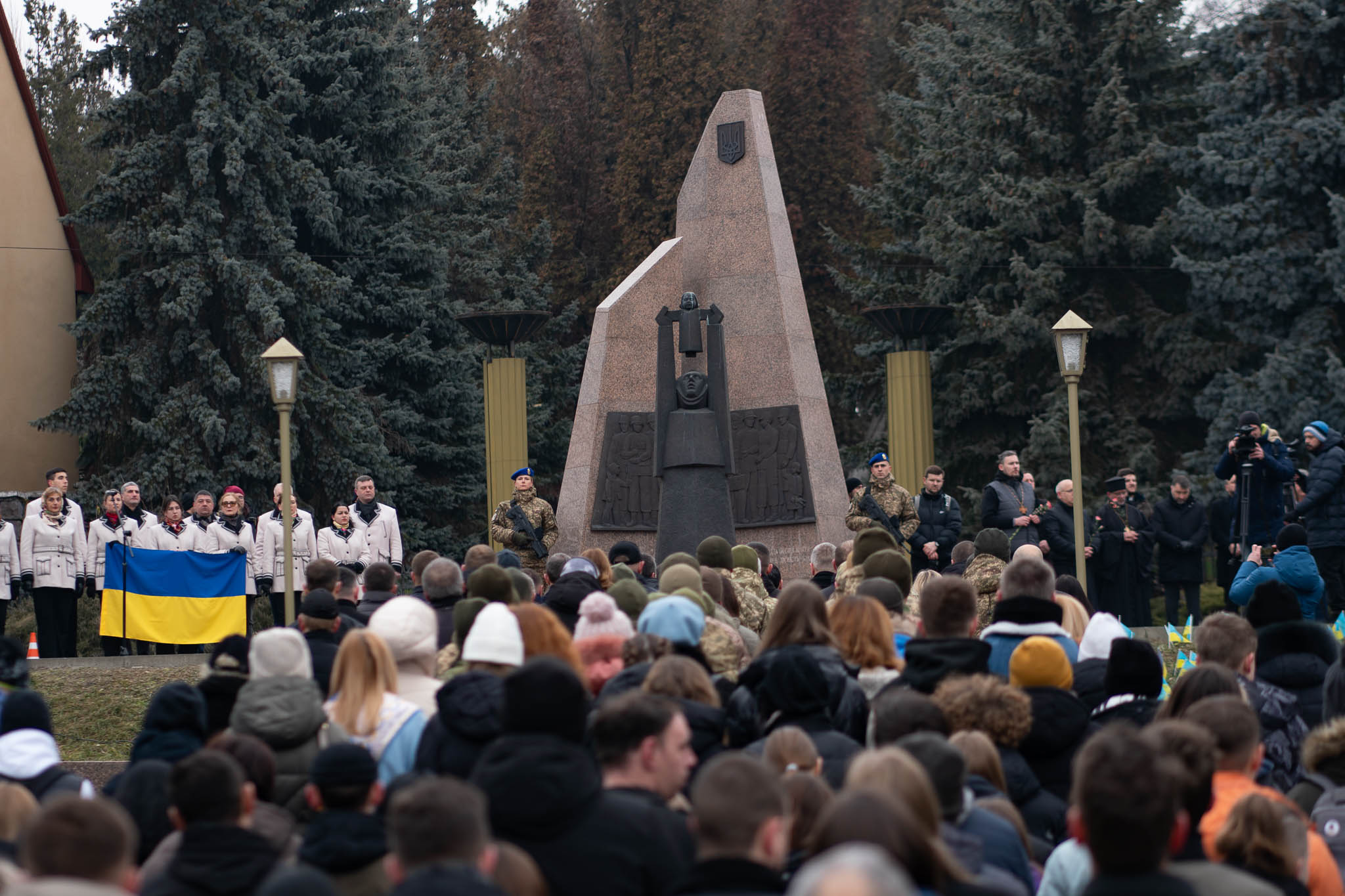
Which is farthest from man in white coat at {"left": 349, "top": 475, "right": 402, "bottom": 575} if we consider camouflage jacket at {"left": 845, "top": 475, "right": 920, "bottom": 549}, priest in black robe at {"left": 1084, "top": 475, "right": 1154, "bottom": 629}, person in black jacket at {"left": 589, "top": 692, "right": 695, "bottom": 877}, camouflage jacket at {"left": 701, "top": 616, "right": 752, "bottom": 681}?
person in black jacket at {"left": 589, "top": 692, "right": 695, "bottom": 877}

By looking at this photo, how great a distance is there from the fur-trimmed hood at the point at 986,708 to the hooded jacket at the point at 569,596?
9.67ft

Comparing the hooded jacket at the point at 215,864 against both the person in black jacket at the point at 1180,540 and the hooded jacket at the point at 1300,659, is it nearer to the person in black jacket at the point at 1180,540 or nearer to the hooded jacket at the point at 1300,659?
the hooded jacket at the point at 1300,659

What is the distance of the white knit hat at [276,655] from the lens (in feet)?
18.6

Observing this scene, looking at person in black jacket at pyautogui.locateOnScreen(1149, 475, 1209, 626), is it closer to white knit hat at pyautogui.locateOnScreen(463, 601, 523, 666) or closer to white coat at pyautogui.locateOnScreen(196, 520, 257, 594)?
white coat at pyautogui.locateOnScreen(196, 520, 257, 594)

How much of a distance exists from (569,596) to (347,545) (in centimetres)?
857

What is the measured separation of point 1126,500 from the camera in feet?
51.5

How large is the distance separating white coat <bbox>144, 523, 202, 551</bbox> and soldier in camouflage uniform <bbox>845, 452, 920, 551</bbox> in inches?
260

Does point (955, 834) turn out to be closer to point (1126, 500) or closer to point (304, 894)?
point (304, 894)

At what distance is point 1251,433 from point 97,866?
1191 centimetres

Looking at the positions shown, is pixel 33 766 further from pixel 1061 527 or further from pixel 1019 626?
pixel 1061 527

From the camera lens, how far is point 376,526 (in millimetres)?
16359

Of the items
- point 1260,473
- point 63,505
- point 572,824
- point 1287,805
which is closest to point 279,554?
point 63,505

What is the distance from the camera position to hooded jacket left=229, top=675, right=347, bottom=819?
541cm

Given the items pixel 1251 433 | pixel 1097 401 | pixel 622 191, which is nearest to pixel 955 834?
pixel 1251 433
